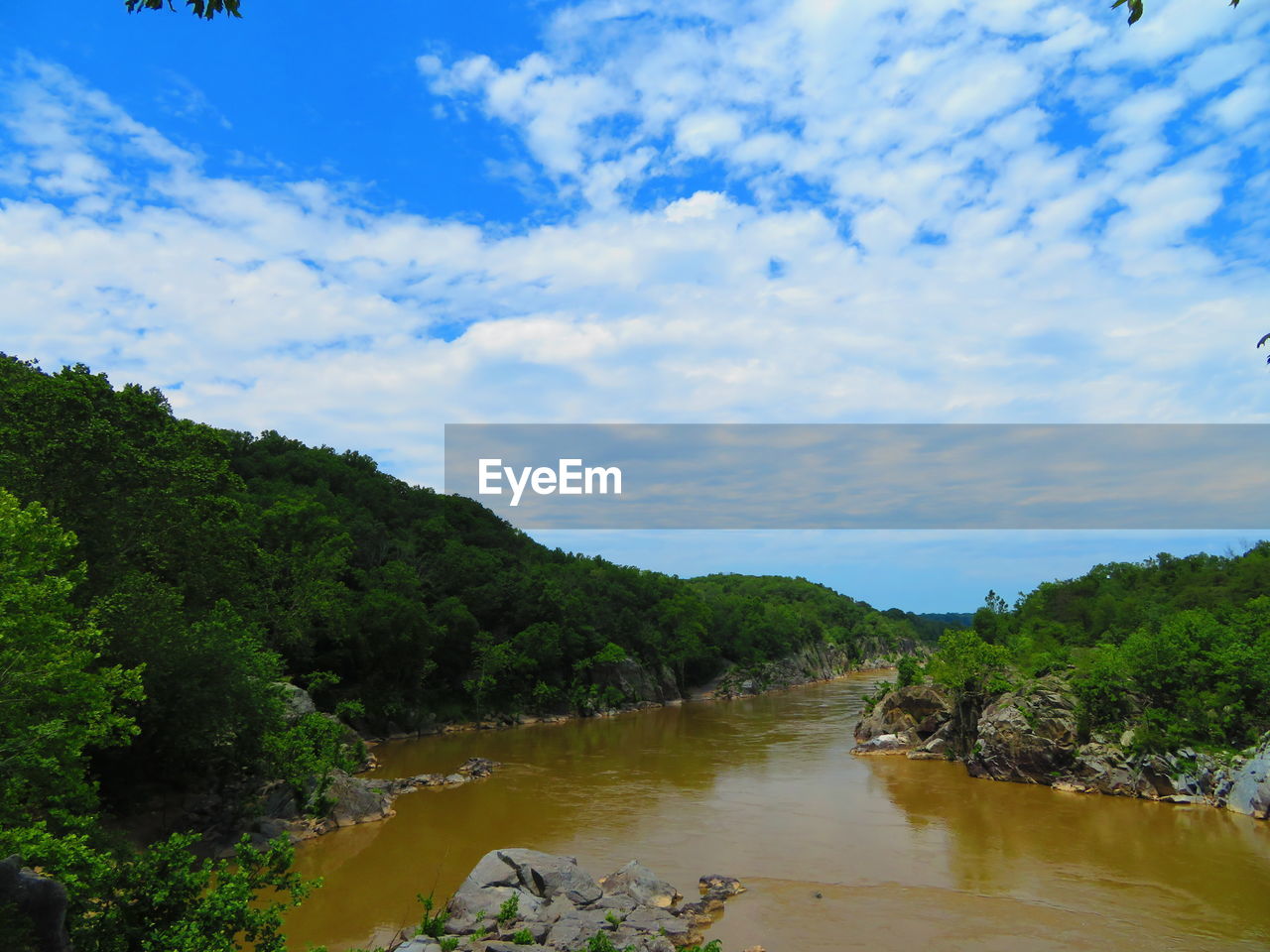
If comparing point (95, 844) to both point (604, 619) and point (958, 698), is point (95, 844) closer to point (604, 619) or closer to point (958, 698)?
point (958, 698)

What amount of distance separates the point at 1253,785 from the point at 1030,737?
27.1 feet

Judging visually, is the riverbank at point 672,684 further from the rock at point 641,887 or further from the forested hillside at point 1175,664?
the forested hillside at point 1175,664

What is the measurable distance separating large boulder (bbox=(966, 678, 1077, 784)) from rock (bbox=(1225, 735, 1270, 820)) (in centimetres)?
613

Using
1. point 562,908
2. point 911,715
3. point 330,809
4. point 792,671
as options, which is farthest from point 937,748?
point 792,671

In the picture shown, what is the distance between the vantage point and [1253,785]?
1088 inches

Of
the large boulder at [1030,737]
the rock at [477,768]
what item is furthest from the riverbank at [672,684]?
the large boulder at [1030,737]

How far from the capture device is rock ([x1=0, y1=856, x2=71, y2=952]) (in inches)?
392

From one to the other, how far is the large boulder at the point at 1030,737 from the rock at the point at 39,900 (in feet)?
117

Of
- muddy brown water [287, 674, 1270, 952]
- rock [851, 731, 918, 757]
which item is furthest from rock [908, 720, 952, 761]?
muddy brown water [287, 674, 1270, 952]

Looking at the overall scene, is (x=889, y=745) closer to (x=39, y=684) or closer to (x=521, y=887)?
(x=521, y=887)

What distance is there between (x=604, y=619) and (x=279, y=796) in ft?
148

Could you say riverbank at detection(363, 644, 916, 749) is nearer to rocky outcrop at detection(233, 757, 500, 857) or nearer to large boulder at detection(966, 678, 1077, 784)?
rocky outcrop at detection(233, 757, 500, 857)

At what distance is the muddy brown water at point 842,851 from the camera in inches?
708

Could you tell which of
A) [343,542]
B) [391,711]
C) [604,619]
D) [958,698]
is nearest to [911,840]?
[958,698]
